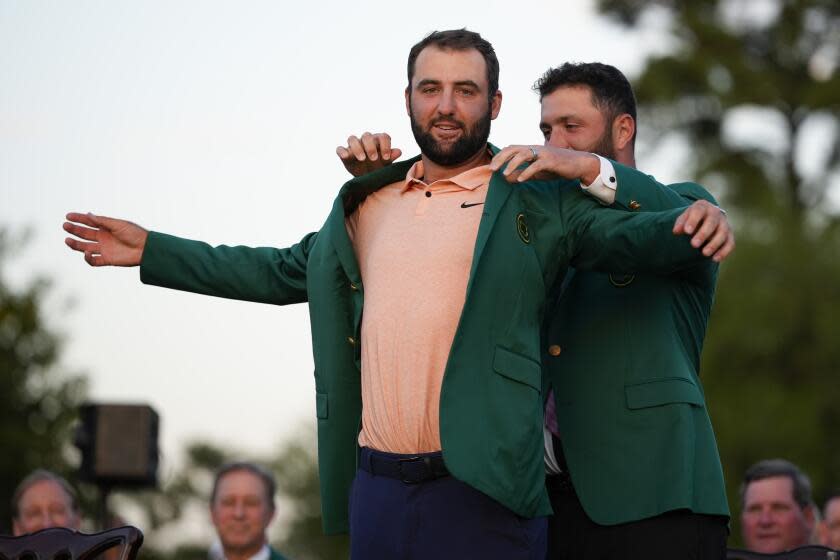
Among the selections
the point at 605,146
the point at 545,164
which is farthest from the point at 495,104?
the point at 605,146

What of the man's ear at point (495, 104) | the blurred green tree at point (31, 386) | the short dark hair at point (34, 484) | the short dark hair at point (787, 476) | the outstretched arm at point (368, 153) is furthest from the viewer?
the blurred green tree at point (31, 386)

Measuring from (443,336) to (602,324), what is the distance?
0.53 m

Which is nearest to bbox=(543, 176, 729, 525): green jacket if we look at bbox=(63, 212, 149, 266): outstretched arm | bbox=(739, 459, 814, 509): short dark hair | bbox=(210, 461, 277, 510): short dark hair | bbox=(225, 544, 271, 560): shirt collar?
bbox=(63, 212, 149, 266): outstretched arm

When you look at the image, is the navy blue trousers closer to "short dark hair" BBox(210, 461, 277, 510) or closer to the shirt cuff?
the shirt cuff

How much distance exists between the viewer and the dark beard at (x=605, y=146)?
447 centimetres

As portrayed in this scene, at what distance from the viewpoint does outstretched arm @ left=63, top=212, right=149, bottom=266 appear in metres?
4.26

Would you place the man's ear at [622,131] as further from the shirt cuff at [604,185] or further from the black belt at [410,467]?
the black belt at [410,467]

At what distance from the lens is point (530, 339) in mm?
3766

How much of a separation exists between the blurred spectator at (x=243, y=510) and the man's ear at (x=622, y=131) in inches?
131

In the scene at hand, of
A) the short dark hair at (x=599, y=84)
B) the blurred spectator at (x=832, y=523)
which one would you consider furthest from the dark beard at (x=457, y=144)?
the blurred spectator at (x=832, y=523)

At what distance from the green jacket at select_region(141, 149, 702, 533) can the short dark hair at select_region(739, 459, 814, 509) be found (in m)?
3.42

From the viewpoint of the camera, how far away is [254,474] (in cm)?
757

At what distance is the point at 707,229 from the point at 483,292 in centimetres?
54

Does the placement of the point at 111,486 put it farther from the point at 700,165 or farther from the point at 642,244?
the point at 700,165
